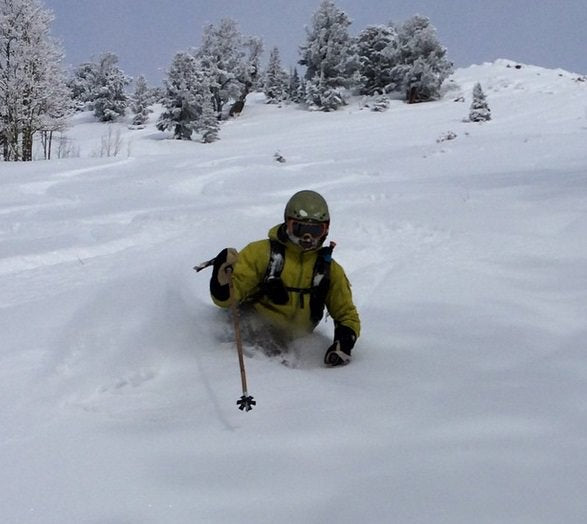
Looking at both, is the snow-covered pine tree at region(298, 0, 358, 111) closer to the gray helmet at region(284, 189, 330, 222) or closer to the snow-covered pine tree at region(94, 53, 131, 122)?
the snow-covered pine tree at region(94, 53, 131, 122)

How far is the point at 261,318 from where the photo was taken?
3.38 meters

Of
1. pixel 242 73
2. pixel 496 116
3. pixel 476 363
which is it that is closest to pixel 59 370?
pixel 476 363

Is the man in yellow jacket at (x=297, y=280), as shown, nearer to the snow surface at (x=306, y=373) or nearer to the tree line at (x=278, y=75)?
the snow surface at (x=306, y=373)

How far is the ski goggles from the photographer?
2980 mm

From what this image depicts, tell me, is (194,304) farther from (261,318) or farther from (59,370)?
(59,370)

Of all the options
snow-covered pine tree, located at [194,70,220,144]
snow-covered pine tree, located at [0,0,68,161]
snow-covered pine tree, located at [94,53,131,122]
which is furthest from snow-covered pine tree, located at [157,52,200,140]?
snow-covered pine tree, located at [94,53,131,122]

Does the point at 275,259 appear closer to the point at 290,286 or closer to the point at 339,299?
the point at 290,286

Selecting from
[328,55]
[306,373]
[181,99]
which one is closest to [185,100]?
[181,99]

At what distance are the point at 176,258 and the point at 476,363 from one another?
3142mm

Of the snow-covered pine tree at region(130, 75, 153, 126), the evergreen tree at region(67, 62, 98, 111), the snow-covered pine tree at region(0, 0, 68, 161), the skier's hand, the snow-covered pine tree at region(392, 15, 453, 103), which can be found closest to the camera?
the skier's hand

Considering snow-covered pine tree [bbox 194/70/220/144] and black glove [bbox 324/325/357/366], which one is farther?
snow-covered pine tree [bbox 194/70/220/144]

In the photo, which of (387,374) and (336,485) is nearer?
(336,485)

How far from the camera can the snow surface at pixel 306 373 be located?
1.54 metres

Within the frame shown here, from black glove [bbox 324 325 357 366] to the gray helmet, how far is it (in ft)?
2.18
